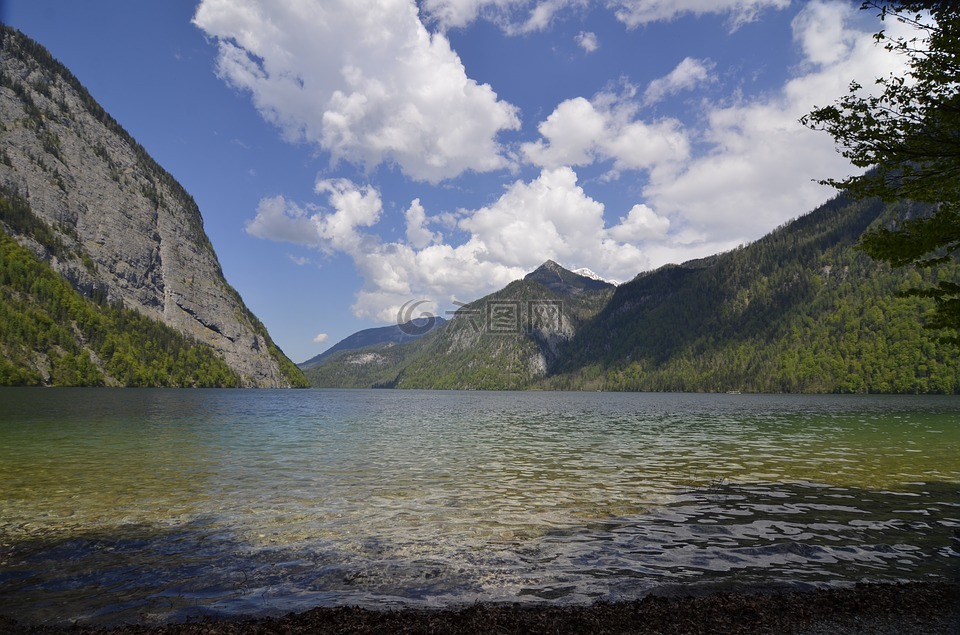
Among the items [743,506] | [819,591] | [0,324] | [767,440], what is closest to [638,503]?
[743,506]

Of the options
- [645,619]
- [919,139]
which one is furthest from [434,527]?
[919,139]

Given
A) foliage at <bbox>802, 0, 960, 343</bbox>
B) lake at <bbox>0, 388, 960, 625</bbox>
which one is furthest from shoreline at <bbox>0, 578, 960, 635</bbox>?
foliage at <bbox>802, 0, 960, 343</bbox>

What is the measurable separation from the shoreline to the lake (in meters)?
1.19

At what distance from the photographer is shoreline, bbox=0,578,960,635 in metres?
8.72

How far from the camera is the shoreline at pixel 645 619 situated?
8.72m

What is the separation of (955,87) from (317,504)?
2542 cm

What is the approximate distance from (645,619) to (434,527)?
366 inches

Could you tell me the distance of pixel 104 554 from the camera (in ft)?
45.9

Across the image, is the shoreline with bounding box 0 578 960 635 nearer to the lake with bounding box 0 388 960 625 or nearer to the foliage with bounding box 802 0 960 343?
the lake with bounding box 0 388 960 625

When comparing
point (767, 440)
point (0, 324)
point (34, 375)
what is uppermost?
point (0, 324)

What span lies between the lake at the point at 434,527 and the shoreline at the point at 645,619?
1.19m

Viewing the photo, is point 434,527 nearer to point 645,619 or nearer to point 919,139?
point 645,619

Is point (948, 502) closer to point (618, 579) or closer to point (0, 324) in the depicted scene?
point (618, 579)

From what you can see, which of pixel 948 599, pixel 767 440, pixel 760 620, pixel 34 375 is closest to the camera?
pixel 760 620
